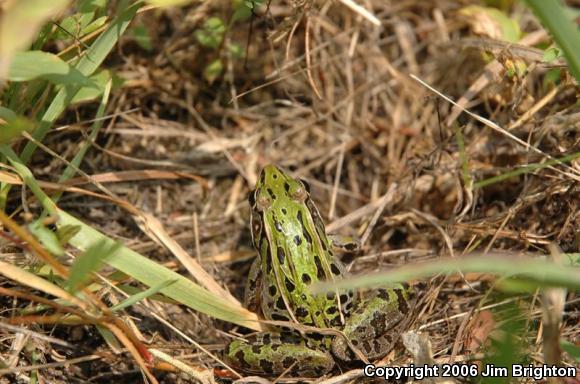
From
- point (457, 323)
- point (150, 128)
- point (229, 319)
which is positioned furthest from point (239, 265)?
point (457, 323)

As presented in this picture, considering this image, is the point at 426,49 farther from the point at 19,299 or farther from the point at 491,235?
the point at 19,299

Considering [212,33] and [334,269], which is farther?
[212,33]

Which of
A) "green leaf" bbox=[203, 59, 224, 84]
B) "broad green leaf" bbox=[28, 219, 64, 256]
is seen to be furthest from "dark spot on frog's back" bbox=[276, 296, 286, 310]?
"green leaf" bbox=[203, 59, 224, 84]

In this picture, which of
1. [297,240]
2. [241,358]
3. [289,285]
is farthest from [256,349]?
[297,240]

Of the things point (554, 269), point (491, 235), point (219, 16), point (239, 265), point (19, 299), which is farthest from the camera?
point (219, 16)

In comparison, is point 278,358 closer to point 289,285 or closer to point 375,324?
point 289,285

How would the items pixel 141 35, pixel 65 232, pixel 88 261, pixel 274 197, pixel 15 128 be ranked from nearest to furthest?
1. pixel 88 261
2. pixel 15 128
3. pixel 65 232
4. pixel 274 197
5. pixel 141 35

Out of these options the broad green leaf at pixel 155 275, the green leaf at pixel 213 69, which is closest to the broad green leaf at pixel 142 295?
the broad green leaf at pixel 155 275
